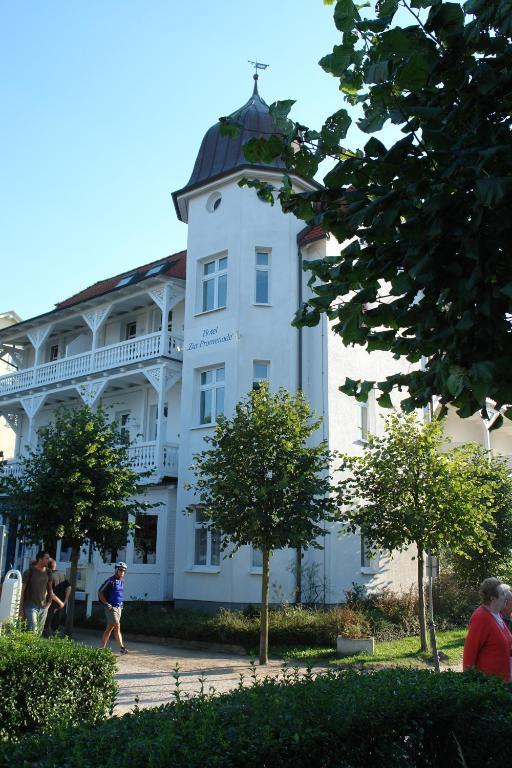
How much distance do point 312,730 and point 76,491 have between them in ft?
48.7

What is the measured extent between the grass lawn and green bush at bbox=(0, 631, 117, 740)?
7875 millimetres

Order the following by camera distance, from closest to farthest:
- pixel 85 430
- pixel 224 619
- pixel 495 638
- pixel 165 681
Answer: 1. pixel 495 638
2. pixel 165 681
3. pixel 224 619
4. pixel 85 430

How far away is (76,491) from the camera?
60.7 feet

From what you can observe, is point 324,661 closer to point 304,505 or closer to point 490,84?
point 304,505

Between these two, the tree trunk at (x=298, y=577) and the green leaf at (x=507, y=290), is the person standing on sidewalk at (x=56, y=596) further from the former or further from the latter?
the green leaf at (x=507, y=290)

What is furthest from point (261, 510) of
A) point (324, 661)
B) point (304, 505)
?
point (324, 661)

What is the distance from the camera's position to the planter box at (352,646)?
53.0ft

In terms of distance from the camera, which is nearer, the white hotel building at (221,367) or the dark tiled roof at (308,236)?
the white hotel building at (221,367)

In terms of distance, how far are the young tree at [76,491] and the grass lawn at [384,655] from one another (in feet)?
17.3

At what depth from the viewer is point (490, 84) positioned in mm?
4645

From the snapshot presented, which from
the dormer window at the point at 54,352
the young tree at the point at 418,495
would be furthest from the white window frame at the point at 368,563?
the dormer window at the point at 54,352

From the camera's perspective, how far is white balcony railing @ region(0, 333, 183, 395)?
2528 cm

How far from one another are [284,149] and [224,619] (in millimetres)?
14990

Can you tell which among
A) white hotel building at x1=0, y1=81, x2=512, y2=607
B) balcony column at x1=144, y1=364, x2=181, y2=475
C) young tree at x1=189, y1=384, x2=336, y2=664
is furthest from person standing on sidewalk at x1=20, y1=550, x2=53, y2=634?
balcony column at x1=144, y1=364, x2=181, y2=475
